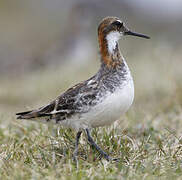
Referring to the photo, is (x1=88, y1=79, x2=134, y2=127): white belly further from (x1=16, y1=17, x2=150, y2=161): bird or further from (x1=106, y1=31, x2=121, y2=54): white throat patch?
(x1=106, y1=31, x2=121, y2=54): white throat patch

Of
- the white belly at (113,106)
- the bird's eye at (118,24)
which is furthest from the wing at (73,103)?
the bird's eye at (118,24)

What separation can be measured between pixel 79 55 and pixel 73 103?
11.3 m

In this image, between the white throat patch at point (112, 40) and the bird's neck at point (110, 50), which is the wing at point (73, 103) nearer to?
the bird's neck at point (110, 50)

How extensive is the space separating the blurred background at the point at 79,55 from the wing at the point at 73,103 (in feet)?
4.62

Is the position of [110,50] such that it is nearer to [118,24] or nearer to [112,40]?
[112,40]

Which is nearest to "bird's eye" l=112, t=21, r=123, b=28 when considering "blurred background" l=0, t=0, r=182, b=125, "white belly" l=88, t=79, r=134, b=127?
"white belly" l=88, t=79, r=134, b=127

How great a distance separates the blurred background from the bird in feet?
5.13

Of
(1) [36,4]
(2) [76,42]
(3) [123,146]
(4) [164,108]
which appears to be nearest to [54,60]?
(2) [76,42]

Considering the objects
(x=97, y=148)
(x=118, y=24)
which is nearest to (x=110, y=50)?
(x=118, y=24)

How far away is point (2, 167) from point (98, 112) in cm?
112

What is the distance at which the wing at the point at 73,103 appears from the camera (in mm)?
4918

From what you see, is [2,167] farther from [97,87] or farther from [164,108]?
[164,108]

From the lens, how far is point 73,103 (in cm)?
502

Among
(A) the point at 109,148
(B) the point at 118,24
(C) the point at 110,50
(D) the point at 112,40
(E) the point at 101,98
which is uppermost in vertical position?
(B) the point at 118,24
